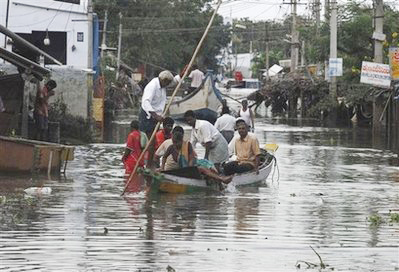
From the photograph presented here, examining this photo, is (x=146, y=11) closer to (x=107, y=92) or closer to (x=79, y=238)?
(x=107, y=92)

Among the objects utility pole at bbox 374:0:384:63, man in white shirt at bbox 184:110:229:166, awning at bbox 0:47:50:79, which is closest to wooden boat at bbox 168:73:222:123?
utility pole at bbox 374:0:384:63

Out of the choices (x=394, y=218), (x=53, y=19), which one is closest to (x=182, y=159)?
(x=394, y=218)

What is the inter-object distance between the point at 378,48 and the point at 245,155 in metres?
22.1

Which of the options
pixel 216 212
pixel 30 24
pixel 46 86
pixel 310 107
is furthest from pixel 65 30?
pixel 216 212

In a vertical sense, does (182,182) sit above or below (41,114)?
below

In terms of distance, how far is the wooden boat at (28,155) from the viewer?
17516 mm

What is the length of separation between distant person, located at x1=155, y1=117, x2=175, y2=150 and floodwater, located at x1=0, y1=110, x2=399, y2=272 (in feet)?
3.22

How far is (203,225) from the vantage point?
1230 cm

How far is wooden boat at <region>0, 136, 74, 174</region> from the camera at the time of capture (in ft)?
57.5

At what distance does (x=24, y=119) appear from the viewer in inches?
813

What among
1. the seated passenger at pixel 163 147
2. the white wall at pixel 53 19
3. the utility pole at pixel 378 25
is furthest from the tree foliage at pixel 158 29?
the seated passenger at pixel 163 147

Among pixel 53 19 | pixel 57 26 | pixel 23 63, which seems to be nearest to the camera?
pixel 23 63

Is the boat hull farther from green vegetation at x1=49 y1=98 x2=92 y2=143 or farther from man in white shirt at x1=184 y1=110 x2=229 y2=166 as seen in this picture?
green vegetation at x1=49 y1=98 x2=92 y2=143

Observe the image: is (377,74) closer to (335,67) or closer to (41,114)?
(335,67)
